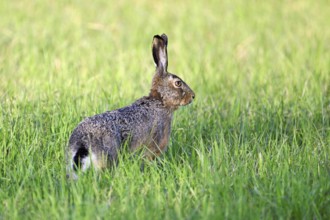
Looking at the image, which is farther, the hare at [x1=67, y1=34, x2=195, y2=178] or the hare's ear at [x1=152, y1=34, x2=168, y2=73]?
the hare's ear at [x1=152, y1=34, x2=168, y2=73]

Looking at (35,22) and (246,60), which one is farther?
(35,22)

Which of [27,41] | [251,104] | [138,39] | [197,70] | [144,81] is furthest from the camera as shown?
[138,39]

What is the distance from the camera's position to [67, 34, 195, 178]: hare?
5004 mm

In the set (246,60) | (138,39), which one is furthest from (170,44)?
(246,60)

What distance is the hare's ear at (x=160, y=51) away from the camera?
6094 mm

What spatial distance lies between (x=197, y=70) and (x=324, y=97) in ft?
6.72

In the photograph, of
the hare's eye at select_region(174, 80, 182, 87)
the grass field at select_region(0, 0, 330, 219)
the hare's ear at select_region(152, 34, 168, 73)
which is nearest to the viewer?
the grass field at select_region(0, 0, 330, 219)

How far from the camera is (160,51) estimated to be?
614cm

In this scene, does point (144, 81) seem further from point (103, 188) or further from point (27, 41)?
point (103, 188)

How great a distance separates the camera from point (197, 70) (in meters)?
9.23

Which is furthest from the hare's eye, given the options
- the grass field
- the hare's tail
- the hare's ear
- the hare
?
the hare's tail

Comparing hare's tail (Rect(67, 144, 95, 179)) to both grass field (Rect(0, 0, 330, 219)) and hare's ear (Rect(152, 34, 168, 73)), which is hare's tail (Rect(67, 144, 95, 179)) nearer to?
grass field (Rect(0, 0, 330, 219))

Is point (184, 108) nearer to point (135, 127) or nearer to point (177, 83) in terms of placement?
point (177, 83)

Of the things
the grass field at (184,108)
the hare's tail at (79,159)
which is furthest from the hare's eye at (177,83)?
the hare's tail at (79,159)
